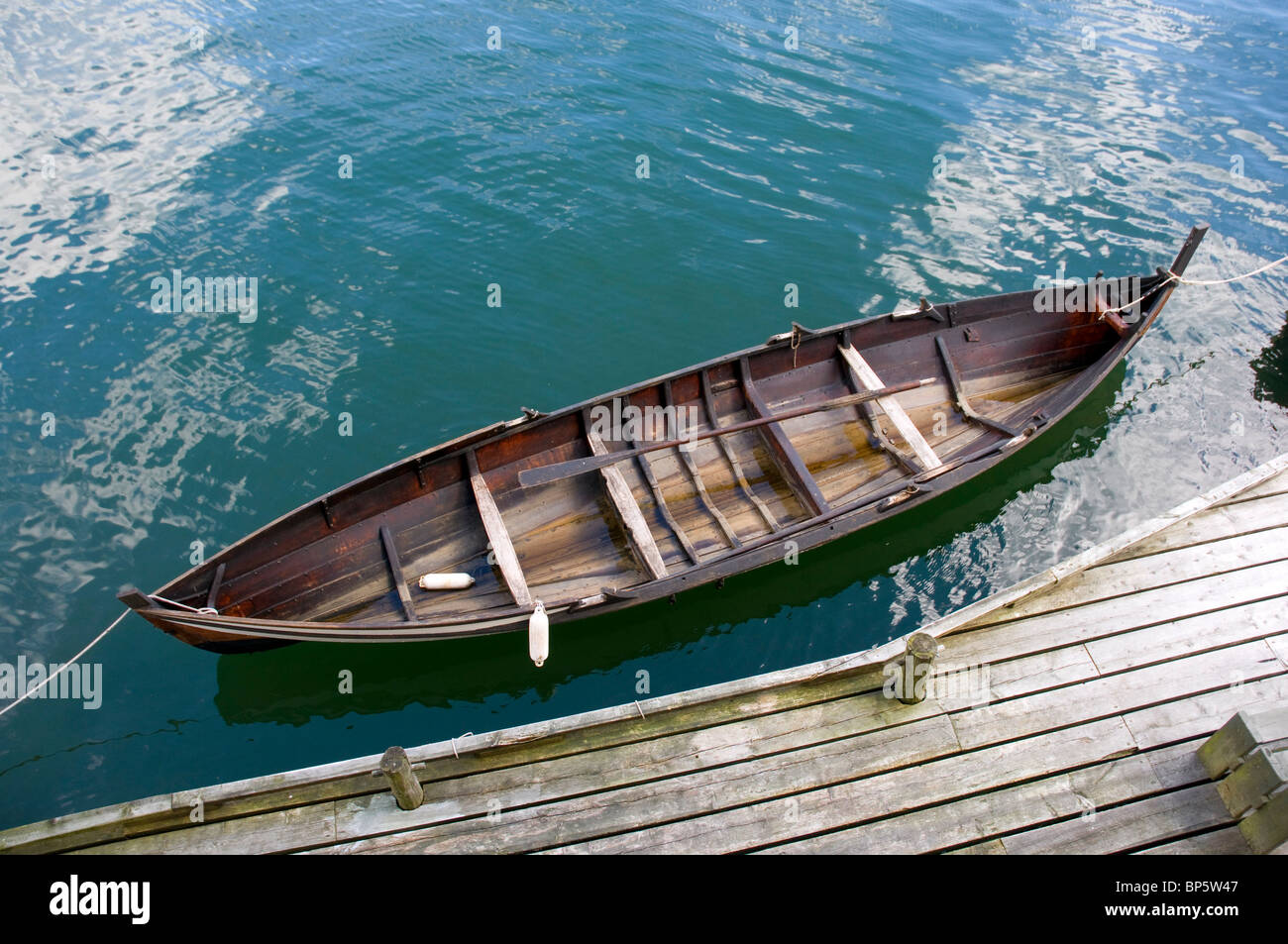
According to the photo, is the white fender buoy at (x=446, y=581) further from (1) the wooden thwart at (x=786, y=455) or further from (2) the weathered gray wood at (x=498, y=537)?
(1) the wooden thwart at (x=786, y=455)

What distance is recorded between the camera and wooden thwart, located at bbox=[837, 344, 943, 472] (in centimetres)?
1291

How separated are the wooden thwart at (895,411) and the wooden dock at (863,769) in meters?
3.52

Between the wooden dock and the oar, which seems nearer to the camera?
the wooden dock

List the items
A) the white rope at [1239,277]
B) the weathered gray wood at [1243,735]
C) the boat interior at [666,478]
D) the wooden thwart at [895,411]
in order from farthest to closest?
the white rope at [1239,277] < the wooden thwart at [895,411] < the boat interior at [666,478] < the weathered gray wood at [1243,735]

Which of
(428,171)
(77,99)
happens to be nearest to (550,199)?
(428,171)

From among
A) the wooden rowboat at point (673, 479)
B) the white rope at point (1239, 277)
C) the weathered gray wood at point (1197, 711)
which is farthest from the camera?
the white rope at point (1239, 277)

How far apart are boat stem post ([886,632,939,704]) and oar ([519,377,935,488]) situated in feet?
14.9

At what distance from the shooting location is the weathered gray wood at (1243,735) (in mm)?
7699

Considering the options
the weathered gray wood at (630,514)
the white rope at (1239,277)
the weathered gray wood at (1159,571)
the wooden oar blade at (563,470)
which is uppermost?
the white rope at (1239,277)

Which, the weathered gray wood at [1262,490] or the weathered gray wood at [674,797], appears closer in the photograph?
the weathered gray wood at [674,797]

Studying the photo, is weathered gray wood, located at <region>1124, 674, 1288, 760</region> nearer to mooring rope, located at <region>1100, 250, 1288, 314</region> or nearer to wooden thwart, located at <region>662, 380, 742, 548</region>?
wooden thwart, located at <region>662, 380, 742, 548</region>

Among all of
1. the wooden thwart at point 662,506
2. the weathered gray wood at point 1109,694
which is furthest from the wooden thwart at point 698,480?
the weathered gray wood at point 1109,694

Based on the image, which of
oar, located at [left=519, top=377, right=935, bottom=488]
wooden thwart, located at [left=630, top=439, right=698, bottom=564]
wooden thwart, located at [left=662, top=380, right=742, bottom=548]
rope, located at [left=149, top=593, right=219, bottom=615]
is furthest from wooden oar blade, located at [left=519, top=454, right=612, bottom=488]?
rope, located at [left=149, top=593, right=219, bottom=615]
